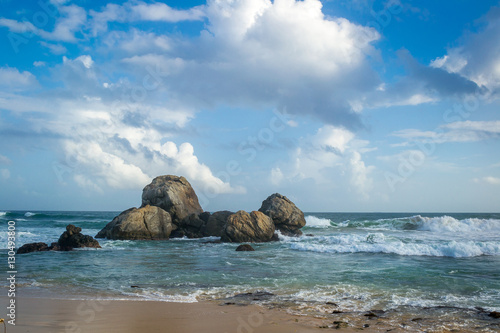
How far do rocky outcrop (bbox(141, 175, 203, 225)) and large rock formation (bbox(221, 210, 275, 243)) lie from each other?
6.61m

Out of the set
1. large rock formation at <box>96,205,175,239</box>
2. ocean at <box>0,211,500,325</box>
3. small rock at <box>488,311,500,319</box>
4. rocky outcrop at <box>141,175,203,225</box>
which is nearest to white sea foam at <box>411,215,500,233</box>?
ocean at <box>0,211,500,325</box>

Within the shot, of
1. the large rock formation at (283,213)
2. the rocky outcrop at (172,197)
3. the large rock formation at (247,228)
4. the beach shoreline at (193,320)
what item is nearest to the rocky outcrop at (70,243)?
the rocky outcrop at (172,197)

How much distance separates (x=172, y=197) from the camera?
103 ft

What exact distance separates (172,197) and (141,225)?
Result: 13.3ft

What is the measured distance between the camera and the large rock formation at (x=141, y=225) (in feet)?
91.8

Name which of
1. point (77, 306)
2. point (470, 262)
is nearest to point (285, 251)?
point (470, 262)

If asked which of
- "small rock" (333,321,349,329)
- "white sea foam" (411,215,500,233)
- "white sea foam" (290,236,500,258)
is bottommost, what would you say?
"white sea foam" (411,215,500,233)

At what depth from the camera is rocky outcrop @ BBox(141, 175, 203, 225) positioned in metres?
31.5

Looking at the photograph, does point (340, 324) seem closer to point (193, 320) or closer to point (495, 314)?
point (193, 320)

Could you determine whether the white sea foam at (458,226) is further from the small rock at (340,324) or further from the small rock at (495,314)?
the small rock at (340,324)

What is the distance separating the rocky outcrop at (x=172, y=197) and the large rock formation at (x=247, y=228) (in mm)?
6609

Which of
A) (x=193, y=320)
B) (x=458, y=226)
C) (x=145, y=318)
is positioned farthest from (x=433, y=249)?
(x=458, y=226)

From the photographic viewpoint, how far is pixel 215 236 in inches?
1218

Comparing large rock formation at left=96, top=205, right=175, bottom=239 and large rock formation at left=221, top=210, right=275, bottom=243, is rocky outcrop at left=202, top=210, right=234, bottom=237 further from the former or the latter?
large rock formation at left=221, top=210, right=275, bottom=243
